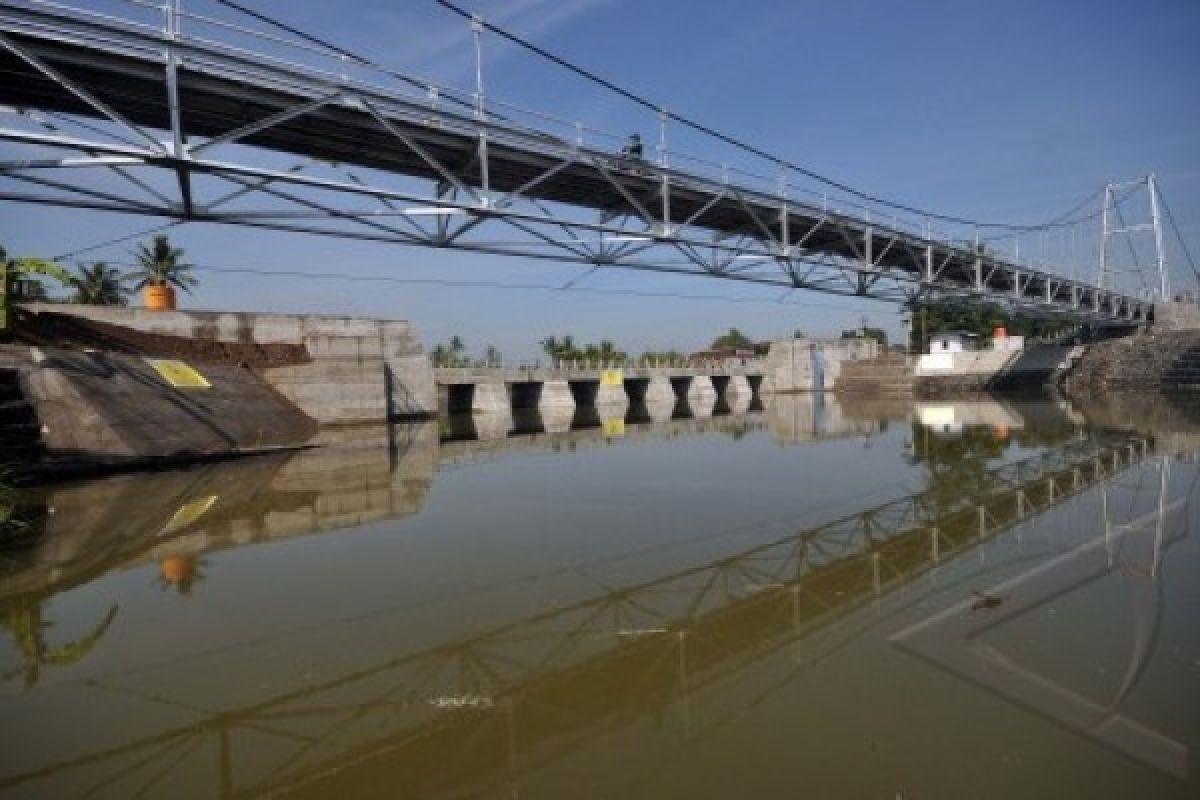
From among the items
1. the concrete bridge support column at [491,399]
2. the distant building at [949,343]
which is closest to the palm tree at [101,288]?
the concrete bridge support column at [491,399]

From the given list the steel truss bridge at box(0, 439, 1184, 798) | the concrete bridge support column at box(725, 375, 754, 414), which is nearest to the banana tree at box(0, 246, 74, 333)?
the steel truss bridge at box(0, 439, 1184, 798)

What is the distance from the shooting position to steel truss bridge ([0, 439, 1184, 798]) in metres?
4.27

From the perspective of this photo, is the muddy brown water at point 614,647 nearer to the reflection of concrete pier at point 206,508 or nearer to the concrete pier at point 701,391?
the reflection of concrete pier at point 206,508

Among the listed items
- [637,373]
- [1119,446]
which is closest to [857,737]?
[1119,446]

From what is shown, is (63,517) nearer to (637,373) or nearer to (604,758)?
(604,758)

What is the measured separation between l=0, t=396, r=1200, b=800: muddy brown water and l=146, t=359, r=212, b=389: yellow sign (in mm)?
9253

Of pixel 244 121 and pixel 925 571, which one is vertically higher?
pixel 244 121

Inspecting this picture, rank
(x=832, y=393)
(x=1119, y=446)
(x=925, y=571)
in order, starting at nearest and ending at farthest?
(x=925, y=571) → (x=1119, y=446) → (x=832, y=393)

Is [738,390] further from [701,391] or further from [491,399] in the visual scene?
[491,399]

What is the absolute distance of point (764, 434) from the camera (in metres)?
28.8

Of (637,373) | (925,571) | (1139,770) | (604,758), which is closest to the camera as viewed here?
(1139,770)

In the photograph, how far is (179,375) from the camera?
72.4 feet

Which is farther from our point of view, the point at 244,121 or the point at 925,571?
the point at 244,121

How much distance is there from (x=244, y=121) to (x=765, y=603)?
10571 millimetres
